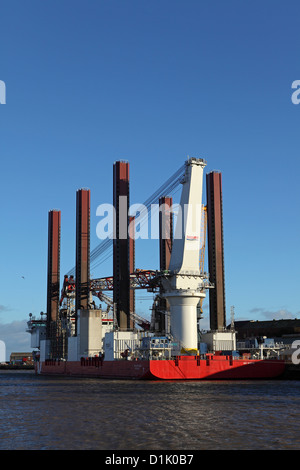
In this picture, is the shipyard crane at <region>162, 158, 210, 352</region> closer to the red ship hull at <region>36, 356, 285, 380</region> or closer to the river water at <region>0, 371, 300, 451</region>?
the red ship hull at <region>36, 356, 285, 380</region>

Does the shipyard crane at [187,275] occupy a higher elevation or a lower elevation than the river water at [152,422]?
higher

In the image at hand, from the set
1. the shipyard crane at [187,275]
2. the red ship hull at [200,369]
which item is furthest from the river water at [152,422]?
the shipyard crane at [187,275]

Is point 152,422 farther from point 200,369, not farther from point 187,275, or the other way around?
point 187,275

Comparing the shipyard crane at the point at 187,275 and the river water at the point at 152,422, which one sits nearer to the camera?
the river water at the point at 152,422

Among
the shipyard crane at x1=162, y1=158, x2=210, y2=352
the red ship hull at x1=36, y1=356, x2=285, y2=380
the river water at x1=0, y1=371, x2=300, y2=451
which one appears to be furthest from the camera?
the shipyard crane at x1=162, y1=158, x2=210, y2=352

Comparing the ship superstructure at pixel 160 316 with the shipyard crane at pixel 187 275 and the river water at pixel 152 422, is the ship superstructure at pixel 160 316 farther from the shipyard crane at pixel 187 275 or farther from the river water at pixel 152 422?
the river water at pixel 152 422

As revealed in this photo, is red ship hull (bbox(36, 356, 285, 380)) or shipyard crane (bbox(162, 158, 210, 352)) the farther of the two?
shipyard crane (bbox(162, 158, 210, 352))

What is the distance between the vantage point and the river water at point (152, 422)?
22.6 m

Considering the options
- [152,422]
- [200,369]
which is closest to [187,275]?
[200,369]

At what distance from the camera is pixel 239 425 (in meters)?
27.1

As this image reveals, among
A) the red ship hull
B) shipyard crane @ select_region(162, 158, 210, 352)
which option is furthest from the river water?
shipyard crane @ select_region(162, 158, 210, 352)

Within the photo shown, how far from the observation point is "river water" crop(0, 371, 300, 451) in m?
22.6
